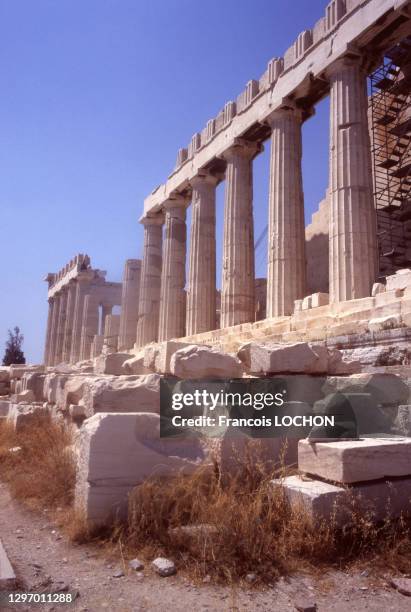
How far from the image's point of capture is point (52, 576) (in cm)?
297

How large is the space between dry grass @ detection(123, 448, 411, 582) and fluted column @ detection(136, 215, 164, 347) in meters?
20.5

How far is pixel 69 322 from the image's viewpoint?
1516 inches

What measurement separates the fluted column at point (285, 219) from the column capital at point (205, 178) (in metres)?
5.19

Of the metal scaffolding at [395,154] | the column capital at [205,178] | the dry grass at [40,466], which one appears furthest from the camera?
the column capital at [205,178]

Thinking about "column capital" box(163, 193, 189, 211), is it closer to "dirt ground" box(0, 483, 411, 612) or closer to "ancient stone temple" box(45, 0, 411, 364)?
"ancient stone temple" box(45, 0, 411, 364)

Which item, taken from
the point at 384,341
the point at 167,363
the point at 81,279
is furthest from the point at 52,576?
the point at 81,279

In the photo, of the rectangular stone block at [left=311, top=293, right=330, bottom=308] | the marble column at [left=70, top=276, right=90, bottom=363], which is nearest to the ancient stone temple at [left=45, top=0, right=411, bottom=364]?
the rectangular stone block at [left=311, top=293, right=330, bottom=308]

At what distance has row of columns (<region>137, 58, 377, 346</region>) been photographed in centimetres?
1236

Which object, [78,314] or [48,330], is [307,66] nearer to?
[78,314]

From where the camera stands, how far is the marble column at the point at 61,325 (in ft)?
135

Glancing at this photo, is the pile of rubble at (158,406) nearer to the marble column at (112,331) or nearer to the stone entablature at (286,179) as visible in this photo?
the stone entablature at (286,179)

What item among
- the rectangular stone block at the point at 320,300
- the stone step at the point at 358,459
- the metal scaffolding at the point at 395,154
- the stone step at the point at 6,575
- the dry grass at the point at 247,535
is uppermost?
the metal scaffolding at the point at 395,154

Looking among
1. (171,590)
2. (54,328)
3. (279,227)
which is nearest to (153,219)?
(279,227)

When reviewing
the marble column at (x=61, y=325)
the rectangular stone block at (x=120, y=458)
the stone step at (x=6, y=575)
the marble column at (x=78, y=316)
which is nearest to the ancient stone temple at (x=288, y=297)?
the rectangular stone block at (x=120, y=458)
